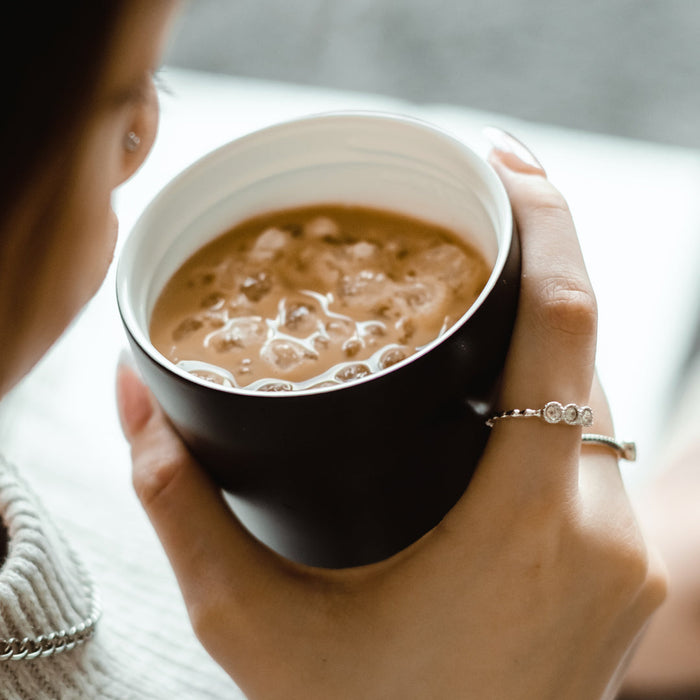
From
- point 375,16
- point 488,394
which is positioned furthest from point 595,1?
point 488,394

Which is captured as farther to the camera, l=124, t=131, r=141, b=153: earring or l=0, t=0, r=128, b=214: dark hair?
l=124, t=131, r=141, b=153: earring

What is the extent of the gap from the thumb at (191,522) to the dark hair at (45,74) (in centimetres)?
20

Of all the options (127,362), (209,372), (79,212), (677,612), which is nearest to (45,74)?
(79,212)

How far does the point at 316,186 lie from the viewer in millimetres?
526

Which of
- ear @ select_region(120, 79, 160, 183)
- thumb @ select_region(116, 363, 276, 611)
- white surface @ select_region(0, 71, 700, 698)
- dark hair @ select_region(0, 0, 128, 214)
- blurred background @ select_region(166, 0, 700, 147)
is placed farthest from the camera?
blurred background @ select_region(166, 0, 700, 147)

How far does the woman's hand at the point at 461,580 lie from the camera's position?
0.46 meters

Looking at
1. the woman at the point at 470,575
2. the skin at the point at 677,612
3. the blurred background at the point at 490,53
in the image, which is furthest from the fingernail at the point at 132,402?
the blurred background at the point at 490,53

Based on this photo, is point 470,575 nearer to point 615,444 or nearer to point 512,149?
point 615,444

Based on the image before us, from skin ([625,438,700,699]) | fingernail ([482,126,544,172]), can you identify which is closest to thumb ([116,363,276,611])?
fingernail ([482,126,544,172])

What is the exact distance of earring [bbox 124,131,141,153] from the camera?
14.8 inches

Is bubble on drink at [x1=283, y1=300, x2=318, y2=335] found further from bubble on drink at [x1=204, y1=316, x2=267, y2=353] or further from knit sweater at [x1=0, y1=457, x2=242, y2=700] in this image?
knit sweater at [x1=0, y1=457, x2=242, y2=700]

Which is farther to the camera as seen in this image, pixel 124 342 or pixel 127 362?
pixel 124 342

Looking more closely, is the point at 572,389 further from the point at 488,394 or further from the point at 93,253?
the point at 93,253

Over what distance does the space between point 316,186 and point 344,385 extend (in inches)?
7.8
